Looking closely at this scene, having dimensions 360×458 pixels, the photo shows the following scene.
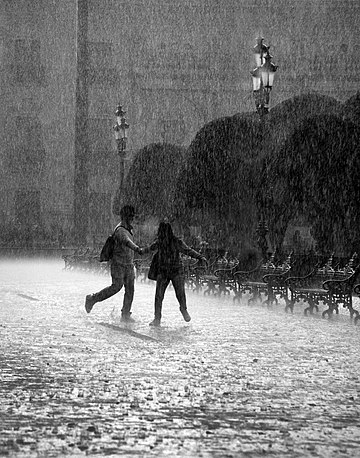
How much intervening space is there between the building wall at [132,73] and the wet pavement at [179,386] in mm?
35067

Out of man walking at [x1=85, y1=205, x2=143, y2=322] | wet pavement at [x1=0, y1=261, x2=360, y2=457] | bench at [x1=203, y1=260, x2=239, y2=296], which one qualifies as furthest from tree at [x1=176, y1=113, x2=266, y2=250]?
man walking at [x1=85, y1=205, x2=143, y2=322]

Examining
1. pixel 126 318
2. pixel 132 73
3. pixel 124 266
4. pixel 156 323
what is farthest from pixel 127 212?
pixel 132 73

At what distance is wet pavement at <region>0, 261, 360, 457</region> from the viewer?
19.2 ft

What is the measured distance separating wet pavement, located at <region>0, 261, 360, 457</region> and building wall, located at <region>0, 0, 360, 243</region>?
115 ft

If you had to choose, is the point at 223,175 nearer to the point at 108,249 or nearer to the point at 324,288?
the point at 324,288

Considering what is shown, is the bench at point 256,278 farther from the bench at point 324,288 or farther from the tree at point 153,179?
the tree at point 153,179

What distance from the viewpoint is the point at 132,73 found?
49875 mm

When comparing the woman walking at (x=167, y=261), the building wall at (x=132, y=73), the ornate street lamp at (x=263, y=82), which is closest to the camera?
the woman walking at (x=167, y=261)

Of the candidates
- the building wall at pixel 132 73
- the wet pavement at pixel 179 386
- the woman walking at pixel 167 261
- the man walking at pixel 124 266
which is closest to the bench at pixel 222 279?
the wet pavement at pixel 179 386

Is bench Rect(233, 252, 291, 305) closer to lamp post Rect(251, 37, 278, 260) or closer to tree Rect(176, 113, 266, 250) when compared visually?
lamp post Rect(251, 37, 278, 260)

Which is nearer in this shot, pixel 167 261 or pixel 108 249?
pixel 167 261

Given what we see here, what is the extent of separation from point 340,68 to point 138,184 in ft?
48.2

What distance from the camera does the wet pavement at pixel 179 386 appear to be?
5.86 m

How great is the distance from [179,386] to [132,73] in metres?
42.9
